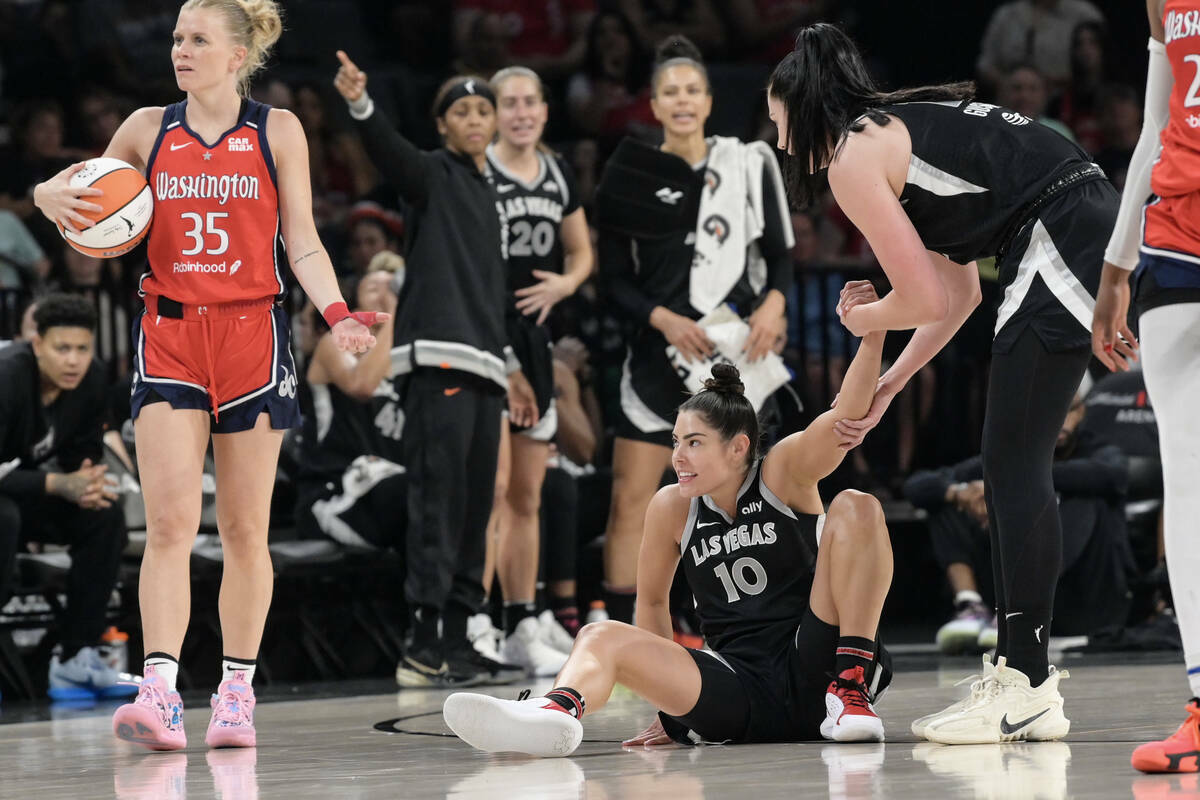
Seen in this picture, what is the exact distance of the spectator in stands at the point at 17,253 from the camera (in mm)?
7840

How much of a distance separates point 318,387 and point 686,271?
5.47 ft

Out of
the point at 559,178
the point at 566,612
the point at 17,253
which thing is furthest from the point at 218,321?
the point at 17,253

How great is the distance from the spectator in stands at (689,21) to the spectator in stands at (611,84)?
1.29 feet

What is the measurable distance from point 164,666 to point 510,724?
1.09 m

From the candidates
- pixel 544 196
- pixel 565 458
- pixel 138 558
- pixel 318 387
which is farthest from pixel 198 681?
pixel 544 196

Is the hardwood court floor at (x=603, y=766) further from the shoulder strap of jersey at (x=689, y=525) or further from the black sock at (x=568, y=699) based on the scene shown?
the shoulder strap of jersey at (x=689, y=525)

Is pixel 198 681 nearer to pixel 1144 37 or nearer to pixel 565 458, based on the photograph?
pixel 565 458

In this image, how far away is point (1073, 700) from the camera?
4645 millimetres

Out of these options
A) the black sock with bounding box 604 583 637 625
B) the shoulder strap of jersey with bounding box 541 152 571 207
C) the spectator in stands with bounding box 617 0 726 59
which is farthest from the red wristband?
the spectator in stands with bounding box 617 0 726 59

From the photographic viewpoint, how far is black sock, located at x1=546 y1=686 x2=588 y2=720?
351 centimetres

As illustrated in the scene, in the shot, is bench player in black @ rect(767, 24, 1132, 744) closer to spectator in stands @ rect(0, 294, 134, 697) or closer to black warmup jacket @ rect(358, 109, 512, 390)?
black warmup jacket @ rect(358, 109, 512, 390)

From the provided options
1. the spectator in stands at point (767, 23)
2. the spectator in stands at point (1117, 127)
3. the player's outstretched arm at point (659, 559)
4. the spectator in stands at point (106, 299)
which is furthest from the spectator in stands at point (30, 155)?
the spectator in stands at point (1117, 127)

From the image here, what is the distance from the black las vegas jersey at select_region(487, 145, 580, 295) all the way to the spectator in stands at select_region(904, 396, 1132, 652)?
6.78 feet

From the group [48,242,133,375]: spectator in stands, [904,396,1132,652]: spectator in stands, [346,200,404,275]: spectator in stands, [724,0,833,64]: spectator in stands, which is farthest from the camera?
[724,0,833,64]: spectator in stands
